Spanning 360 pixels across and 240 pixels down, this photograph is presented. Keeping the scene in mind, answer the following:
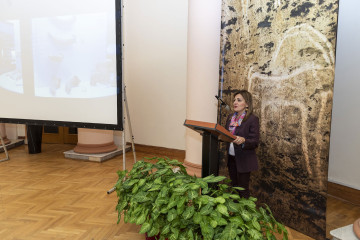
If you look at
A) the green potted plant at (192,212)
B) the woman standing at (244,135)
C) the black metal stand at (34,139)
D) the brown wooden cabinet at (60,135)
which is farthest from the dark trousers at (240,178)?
the brown wooden cabinet at (60,135)

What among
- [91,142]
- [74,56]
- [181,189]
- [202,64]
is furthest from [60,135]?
[181,189]

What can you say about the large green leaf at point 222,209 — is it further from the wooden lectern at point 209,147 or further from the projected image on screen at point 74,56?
the projected image on screen at point 74,56

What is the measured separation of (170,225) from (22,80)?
10.9ft

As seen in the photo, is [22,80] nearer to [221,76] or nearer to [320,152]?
[221,76]

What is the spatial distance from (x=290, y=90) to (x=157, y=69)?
3.11 m

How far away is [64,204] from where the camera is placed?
2.95m

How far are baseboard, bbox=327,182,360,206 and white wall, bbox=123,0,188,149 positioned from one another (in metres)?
2.52

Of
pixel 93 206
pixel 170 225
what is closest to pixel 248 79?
pixel 170 225

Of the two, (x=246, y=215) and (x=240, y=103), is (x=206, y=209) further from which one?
(x=240, y=103)

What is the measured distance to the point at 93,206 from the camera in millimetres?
2912

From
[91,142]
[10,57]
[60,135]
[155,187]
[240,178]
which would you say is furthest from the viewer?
[60,135]

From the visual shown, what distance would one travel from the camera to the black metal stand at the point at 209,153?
1.90m

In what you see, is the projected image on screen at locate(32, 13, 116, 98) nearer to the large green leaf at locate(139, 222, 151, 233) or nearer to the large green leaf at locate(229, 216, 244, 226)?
the large green leaf at locate(139, 222, 151, 233)

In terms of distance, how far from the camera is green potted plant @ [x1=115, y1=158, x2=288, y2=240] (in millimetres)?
1521
